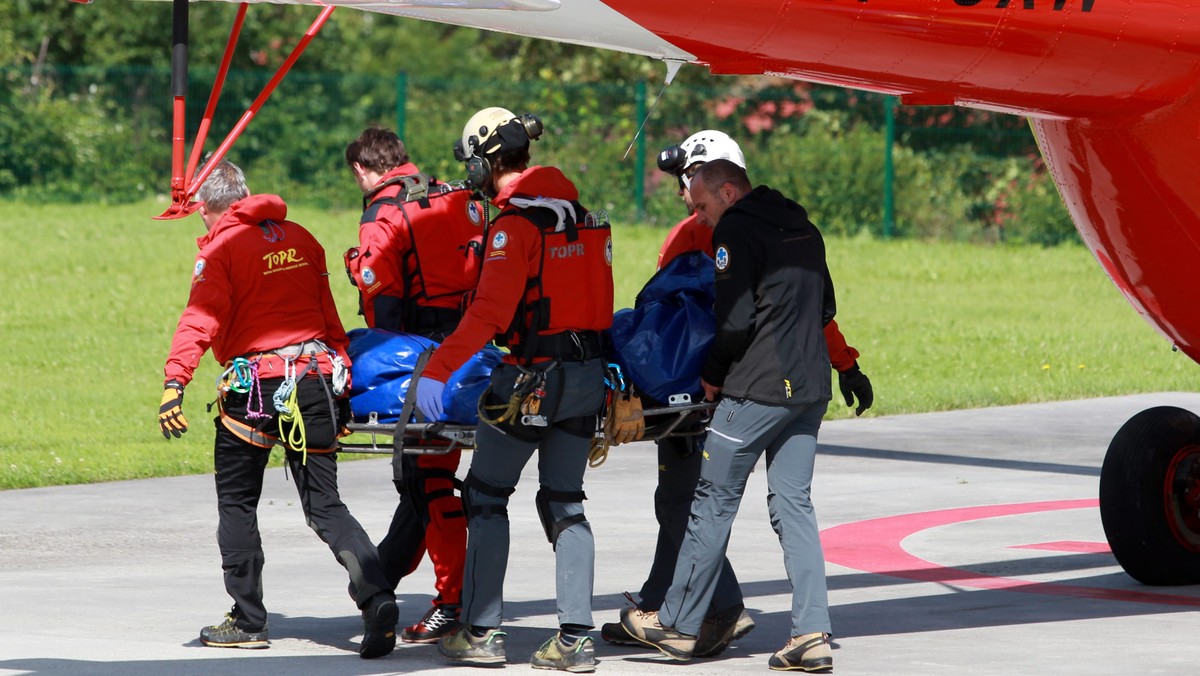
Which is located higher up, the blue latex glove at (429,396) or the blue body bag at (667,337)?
the blue body bag at (667,337)

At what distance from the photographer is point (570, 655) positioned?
6547mm

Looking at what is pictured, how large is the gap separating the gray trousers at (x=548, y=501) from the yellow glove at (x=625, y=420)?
0.25 feet

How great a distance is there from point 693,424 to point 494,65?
36517mm

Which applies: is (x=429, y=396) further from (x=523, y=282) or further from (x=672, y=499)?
(x=672, y=499)

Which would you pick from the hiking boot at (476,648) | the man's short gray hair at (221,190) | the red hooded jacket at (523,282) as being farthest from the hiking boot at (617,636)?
the man's short gray hair at (221,190)

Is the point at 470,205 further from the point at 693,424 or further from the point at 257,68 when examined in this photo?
the point at 257,68

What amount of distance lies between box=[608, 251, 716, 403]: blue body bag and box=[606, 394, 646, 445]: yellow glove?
115mm

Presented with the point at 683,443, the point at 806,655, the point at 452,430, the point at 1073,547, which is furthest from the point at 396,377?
the point at 1073,547

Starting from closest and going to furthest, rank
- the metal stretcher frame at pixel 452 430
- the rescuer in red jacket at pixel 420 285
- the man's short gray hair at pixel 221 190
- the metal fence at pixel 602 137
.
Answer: the metal stretcher frame at pixel 452 430
the man's short gray hair at pixel 221 190
the rescuer in red jacket at pixel 420 285
the metal fence at pixel 602 137

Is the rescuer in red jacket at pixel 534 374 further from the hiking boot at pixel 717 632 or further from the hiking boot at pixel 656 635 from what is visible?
the hiking boot at pixel 717 632

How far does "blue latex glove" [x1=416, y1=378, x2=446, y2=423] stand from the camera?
6324mm

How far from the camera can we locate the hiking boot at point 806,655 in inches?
256

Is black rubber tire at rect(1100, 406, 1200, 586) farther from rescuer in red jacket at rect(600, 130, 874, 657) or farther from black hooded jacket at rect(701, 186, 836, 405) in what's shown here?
black hooded jacket at rect(701, 186, 836, 405)

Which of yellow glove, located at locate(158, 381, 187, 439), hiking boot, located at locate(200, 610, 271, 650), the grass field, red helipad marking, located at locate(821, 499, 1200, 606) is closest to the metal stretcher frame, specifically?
yellow glove, located at locate(158, 381, 187, 439)
